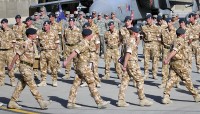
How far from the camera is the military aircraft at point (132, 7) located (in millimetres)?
22500

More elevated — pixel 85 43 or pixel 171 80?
pixel 85 43

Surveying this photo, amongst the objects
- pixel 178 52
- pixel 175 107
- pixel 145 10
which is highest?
pixel 145 10

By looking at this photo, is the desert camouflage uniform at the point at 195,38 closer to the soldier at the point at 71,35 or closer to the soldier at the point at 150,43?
the soldier at the point at 150,43

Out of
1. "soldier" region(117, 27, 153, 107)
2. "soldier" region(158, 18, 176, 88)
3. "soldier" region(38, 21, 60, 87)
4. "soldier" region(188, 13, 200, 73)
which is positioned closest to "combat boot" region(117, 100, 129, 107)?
"soldier" region(117, 27, 153, 107)

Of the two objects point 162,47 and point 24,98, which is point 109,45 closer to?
point 162,47

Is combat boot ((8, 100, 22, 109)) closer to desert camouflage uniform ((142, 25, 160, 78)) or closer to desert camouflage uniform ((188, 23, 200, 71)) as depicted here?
desert camouflage uniform ((142, 25, 160, 78))

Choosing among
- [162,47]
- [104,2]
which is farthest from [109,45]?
[104,2]

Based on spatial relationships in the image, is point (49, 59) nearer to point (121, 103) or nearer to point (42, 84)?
point (42, 84)

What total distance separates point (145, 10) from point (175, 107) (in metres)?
16.5

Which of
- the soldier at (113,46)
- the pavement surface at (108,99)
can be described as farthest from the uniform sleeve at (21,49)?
the soldier at (113,46)

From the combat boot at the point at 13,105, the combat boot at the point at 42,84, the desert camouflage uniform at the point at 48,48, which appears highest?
the desert camouflage uniform at the point at 48,48

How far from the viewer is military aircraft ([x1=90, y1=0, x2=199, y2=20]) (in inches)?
886

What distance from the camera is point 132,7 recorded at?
24.6 m

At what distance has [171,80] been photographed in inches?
402
